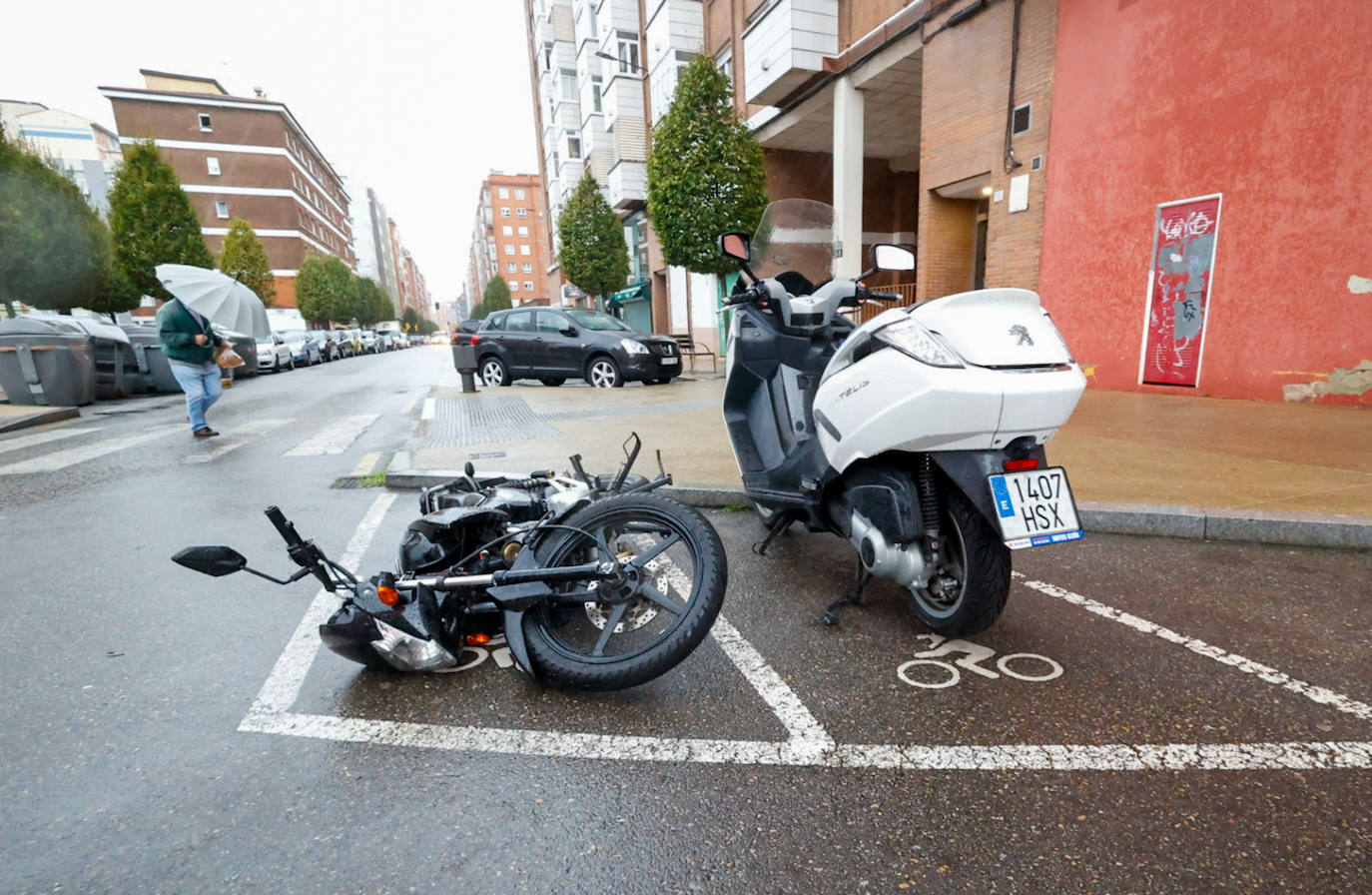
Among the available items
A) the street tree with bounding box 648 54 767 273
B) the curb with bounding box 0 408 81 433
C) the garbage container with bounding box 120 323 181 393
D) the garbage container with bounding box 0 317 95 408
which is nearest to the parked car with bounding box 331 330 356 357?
the garbage container with bounding box 120 323 181 393

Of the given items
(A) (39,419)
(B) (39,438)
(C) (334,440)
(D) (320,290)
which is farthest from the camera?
(D) (320,290)

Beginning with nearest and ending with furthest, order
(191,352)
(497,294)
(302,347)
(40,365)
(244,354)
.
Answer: (191,352) < (40,365) < (244,354) < (302,347) < (497,294)

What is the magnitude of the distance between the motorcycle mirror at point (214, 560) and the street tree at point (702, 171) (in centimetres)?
1107

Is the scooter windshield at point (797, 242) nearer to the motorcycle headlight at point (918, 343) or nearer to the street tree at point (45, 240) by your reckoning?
the motorcycle headlight at point (918, 343)

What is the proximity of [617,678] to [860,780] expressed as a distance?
0.80 metres

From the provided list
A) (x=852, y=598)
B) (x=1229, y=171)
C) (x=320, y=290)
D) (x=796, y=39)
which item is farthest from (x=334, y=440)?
(x=320, y=290)

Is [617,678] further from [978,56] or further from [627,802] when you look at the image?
[978,56]

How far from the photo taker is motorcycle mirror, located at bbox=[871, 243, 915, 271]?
A: 3.08m

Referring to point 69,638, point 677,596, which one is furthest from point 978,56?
point 69,638

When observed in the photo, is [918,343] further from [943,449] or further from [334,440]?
[334,440]

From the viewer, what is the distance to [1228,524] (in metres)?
3.58

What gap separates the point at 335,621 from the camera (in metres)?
2.32

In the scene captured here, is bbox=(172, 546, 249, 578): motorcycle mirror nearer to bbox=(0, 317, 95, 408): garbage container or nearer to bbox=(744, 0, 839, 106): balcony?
bbox=(0, 317, 95, 408): garbage container

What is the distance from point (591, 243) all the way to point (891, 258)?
21812 mm
